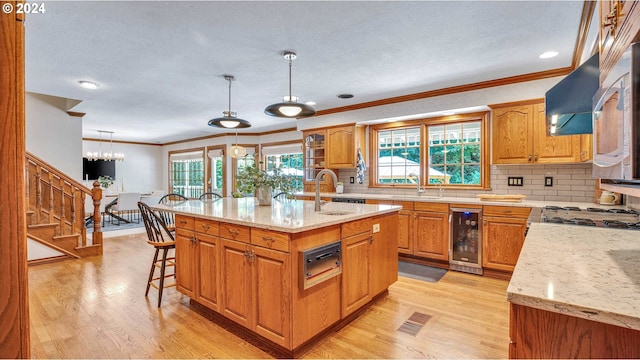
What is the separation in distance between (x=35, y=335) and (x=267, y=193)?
6.85ft

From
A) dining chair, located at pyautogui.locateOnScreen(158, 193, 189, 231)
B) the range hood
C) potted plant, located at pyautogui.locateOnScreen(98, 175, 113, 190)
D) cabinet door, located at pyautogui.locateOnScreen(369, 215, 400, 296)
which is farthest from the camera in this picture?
potted plant, located at pyautogui.locateOnScreen(98, 175, 113, 190)

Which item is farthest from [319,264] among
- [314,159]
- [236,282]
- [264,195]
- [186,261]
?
[314,159]

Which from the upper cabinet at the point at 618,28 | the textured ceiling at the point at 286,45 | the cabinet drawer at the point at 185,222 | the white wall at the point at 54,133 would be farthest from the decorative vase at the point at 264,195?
the white wall at the point at 54,133

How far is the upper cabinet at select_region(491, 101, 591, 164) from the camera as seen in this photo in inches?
133

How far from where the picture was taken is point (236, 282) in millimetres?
2281

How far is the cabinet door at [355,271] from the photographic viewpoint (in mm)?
2377

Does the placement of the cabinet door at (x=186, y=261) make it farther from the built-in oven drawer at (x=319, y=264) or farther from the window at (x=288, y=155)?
the window at (x=288, y=155)

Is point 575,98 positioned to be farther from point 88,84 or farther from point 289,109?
point 88,84

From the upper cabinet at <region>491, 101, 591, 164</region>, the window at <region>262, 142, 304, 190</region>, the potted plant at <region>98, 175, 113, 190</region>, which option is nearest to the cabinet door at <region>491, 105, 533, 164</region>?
the upper cabinet at <region>491, 101, 591, 164</region>

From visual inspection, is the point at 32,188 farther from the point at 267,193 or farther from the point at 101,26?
the point at 267,193

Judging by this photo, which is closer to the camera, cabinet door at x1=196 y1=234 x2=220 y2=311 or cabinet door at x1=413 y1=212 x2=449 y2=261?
cabinet door at x1=196 y1=234 x2=220 y2=311

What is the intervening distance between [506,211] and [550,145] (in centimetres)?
90

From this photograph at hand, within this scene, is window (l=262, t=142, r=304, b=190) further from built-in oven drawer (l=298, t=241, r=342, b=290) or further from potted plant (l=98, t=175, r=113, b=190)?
built-in oven drawer (l=298, t=241, r=342, b=290)

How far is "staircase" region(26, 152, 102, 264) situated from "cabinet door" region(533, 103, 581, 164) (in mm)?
6022
